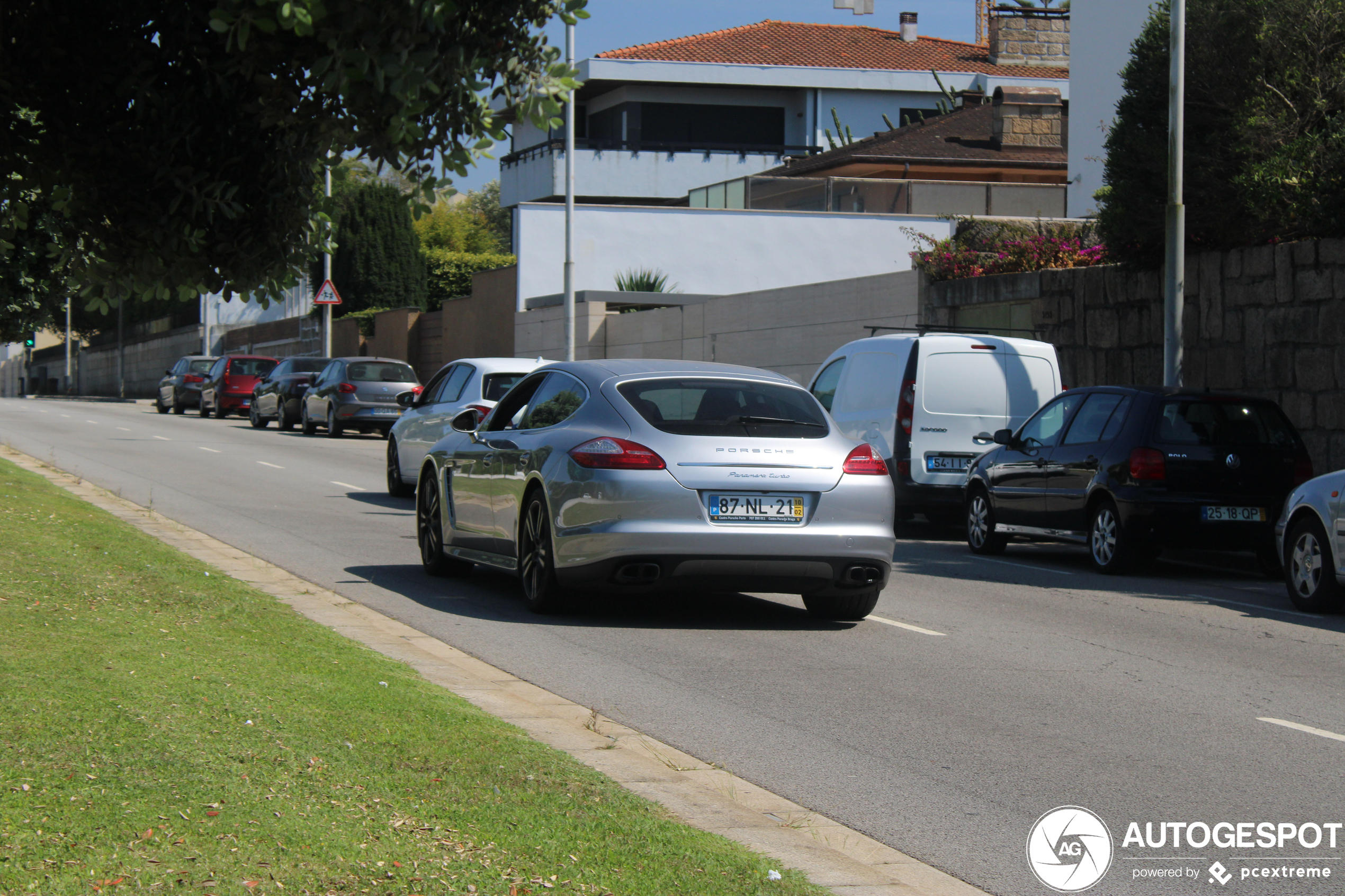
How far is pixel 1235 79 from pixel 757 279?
21.8m

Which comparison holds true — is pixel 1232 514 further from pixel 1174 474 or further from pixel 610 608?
pixel 610 608

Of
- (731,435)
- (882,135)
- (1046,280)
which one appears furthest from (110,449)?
(882,135)

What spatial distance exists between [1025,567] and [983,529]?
1.10 metres

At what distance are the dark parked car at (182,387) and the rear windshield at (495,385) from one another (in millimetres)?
30752

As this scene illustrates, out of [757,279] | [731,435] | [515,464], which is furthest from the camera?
[757,279]

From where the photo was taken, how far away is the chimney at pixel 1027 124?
1725 inches

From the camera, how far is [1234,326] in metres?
17.8

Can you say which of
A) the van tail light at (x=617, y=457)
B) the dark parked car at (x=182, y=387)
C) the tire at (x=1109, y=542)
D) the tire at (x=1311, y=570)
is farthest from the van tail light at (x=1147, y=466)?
the dark parked car at (x=182, y=387)

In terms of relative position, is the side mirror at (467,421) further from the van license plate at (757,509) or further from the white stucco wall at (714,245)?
the white stucco wall at (714,245)

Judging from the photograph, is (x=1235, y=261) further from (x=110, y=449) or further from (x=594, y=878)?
(x=110, y=449)

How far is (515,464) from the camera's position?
33.4ft

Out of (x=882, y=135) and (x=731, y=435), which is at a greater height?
(x=882, y=135)

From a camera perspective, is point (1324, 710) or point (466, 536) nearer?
point (1324, 710)

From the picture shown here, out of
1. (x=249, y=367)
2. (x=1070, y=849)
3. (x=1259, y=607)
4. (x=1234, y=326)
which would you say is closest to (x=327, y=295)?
(x=249, y=367)
